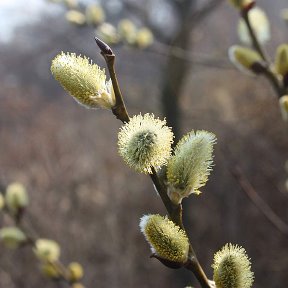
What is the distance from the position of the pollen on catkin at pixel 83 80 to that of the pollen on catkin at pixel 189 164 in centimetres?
10

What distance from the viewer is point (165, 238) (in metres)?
0.55

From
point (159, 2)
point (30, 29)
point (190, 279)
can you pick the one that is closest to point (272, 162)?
point (190, 279)

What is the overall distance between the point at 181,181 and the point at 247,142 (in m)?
4.87

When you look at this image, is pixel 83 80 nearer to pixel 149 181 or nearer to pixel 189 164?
pixel 189 164

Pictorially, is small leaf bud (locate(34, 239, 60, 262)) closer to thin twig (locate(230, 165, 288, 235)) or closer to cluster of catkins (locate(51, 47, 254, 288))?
thin twig (locate(230, 165, 288, 235))

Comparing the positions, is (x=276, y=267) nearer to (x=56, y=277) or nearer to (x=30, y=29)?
(x=56, y=277)

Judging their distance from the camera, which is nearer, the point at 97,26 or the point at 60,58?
the point at 60,58

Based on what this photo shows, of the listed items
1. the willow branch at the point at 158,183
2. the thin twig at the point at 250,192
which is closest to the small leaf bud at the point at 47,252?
the thin twig at the point at 250,192

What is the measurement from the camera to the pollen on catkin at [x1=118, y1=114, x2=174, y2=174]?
1.79 ft

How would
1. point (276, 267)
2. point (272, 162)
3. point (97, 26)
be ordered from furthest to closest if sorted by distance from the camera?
1. point (272, 162)
2. point (276, 267)
3. point (97, 26)

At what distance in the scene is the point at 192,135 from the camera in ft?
1.90

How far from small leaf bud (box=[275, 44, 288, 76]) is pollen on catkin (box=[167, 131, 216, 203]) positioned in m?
0.42

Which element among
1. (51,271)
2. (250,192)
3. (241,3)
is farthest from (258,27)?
(51,271)

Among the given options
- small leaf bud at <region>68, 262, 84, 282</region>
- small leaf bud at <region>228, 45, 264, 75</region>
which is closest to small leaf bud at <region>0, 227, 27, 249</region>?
small leaf bud at <region>68, 262, 84, 282</region>
